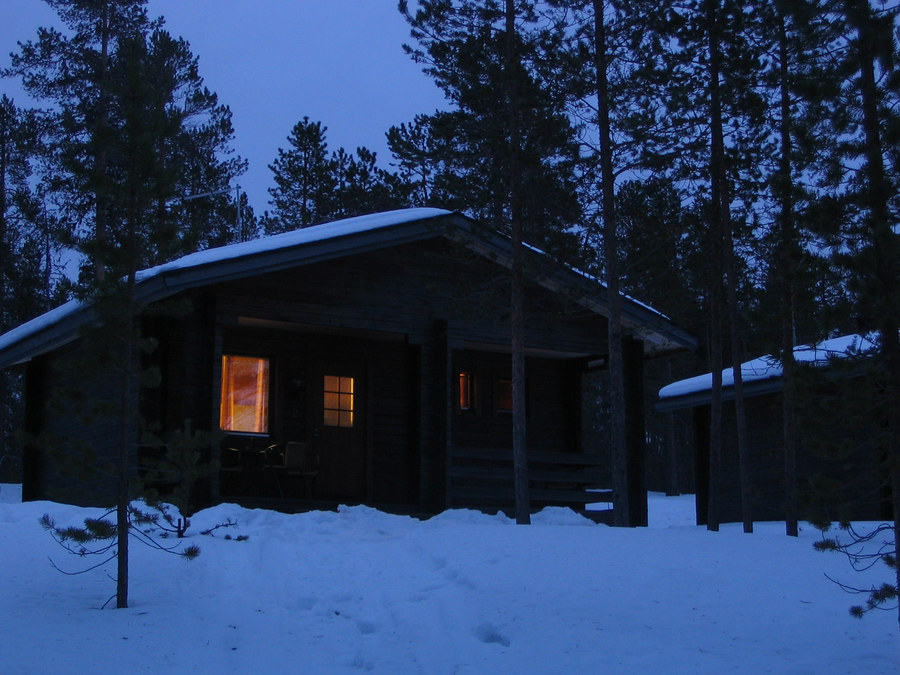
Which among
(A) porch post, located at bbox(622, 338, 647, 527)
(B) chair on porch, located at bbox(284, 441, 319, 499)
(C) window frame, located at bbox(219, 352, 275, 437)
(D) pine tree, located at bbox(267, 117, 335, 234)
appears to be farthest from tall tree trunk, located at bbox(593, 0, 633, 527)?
(D) pine tree, located at bbox(267, 117, 335, 234)

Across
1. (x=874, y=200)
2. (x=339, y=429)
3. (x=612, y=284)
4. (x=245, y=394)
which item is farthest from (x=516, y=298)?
(x=874, y=200)

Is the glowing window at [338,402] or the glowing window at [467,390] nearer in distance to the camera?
the glowing window at [338,402]

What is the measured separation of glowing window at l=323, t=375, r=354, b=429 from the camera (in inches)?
650

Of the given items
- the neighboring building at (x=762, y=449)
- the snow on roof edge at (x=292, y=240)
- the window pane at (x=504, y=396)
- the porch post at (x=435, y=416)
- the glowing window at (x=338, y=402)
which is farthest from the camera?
the window pane at (x=504, y=396)

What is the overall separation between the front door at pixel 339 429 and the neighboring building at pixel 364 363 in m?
0.03

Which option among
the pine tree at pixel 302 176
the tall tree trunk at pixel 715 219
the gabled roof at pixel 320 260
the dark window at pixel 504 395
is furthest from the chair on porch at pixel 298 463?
the pine tree at pixel 302 176

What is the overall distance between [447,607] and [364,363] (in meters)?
8.49

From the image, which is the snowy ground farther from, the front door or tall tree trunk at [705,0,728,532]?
the front door

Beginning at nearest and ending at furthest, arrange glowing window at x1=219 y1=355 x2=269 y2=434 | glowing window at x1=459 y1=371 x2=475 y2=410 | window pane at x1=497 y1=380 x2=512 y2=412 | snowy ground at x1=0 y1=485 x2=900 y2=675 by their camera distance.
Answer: snowy ground at x1=0 y1=485 x2=900 y2=675, glowing window at x1=219 y1=355 x2=269 y2=434, glowing window at x1=459 y1=371 x2=475 y2=410, window pane at x1=497 y1=380 x2=512 y2=412

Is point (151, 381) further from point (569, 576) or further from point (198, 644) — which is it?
point (569, 576)

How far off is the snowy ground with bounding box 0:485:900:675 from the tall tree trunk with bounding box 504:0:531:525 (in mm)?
2103

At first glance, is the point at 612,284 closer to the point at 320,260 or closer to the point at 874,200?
the point at 320,260

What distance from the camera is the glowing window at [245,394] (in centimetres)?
1544

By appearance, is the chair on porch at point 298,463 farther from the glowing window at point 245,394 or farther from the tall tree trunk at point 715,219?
the tall tree trunk at point 715,219
